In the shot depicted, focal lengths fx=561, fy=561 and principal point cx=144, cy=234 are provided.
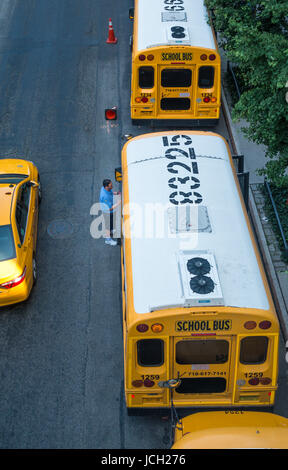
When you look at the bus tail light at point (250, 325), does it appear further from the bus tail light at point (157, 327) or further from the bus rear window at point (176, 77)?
the bus rear window at point (176, 77)

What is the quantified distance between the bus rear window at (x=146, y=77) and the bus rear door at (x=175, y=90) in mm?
221

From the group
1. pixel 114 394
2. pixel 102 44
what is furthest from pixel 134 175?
pixel 102 44

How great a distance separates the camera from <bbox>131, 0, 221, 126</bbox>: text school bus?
14.9 m

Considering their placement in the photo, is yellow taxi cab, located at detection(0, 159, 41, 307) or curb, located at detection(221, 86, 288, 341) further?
curb, located at detection(221, 86, 288, 341)

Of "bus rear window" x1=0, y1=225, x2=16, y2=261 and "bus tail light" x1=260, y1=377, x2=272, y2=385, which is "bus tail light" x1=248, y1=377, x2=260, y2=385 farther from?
"bus rear window" x1=0, y1=225, x2=16, y2=261

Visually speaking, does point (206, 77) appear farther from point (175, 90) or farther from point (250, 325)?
point (250, 325)

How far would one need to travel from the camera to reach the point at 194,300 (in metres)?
7.58

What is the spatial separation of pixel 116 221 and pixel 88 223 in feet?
2.67

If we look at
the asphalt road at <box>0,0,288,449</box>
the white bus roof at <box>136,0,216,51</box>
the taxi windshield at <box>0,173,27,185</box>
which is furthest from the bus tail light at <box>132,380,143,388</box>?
the white bus roof at <box>136,0,216,51</box>

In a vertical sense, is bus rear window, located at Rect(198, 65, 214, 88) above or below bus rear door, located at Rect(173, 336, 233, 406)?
above

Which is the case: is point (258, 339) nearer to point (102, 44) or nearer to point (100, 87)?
point (100, 87)

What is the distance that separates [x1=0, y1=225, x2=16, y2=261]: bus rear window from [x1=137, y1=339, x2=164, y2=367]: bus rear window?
3942 mm

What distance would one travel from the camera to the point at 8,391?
32.7ft

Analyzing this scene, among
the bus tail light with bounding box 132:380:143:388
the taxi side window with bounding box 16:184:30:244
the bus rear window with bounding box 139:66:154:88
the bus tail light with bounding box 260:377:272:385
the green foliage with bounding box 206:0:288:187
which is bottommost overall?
the bus tail light with bounding box 132:380:143:388
